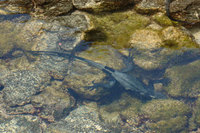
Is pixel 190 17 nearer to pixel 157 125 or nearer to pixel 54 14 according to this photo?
pixel 157 125

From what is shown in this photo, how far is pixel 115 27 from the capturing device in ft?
20.6

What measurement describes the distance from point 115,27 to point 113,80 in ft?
5.28

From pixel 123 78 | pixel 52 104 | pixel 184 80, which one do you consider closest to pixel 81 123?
pixel 52 104

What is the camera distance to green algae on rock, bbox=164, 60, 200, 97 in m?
5.79

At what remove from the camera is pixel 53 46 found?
6121mm

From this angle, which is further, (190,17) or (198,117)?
(190,17)

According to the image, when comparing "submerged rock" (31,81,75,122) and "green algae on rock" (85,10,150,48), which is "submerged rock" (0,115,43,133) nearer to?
"submerged rock" (31,81,75,122)

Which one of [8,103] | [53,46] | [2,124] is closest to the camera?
[2,124]

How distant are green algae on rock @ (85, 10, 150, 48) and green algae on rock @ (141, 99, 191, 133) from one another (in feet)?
6.24

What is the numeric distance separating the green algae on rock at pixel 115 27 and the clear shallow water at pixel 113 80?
24 cm

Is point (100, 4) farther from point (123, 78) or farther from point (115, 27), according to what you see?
point (123, 78)

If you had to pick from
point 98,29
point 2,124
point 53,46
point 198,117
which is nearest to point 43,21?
point 53,46

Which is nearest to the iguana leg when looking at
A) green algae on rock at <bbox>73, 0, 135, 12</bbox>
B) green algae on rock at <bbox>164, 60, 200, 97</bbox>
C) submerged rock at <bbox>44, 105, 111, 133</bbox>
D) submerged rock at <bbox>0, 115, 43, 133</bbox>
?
submerged rock at <bbox>44, 105, 111, 133</bbox>

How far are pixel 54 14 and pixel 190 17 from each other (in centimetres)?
404
